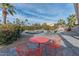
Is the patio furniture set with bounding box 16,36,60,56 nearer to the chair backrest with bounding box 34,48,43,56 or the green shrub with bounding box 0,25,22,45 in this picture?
the chair backrest with bounding box 34,48,43,56

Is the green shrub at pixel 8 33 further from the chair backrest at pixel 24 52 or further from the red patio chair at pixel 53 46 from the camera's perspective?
the red patio chair at pixel 53 46

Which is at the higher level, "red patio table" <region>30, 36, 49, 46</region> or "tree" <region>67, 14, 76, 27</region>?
"tree" <region>67, 14, 76, 27</region>

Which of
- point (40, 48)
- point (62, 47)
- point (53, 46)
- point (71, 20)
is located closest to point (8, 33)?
point (40, 48)

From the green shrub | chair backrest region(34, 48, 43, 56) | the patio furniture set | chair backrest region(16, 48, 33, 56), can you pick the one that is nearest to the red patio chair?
the patio furniture set

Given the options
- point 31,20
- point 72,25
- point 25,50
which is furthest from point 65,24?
point 25,50

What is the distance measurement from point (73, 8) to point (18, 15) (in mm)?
710

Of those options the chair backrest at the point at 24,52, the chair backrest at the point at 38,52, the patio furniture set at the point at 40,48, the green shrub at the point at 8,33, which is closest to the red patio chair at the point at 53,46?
the patio furniture set at the point at 40,48

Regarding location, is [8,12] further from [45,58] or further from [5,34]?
[45,58]

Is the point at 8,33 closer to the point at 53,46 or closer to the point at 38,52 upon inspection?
the point at 38,52

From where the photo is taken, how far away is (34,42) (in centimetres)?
239

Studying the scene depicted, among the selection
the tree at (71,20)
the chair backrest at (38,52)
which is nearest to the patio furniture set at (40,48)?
the chair backrest at (38,52)

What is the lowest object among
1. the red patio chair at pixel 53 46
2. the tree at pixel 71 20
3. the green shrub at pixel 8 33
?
the red patio chair at pixel 53 46

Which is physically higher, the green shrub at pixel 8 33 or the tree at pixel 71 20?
the tree at pixel 71 20

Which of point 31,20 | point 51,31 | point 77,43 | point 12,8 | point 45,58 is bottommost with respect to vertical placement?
point 45,58
